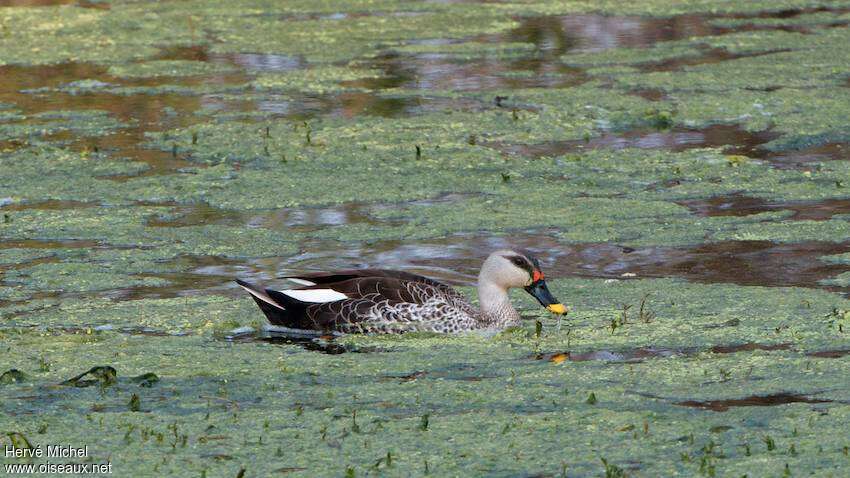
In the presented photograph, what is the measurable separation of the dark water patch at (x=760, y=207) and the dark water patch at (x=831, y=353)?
2580mm

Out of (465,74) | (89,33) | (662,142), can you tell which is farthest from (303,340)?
(89,33)

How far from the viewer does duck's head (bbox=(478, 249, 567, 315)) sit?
746 cm

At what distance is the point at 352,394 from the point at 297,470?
0.94 m

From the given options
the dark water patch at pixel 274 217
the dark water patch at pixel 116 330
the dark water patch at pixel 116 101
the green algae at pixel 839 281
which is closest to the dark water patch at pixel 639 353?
the green algae at pixel 839 281

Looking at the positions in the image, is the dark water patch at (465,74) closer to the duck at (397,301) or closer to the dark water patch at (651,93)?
the dark water patch at (651,93)

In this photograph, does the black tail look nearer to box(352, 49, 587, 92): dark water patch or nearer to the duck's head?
the duck's head

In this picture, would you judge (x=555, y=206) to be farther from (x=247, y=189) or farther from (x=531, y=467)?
(x=531, y=467)

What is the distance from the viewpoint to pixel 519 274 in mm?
7469

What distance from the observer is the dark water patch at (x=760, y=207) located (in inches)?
364

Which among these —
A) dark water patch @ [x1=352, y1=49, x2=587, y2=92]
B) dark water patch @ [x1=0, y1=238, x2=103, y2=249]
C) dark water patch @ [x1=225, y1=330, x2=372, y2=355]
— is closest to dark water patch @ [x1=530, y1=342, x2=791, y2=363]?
dark water patch @ [x1=225, y1=330, x2=372, y2=355]

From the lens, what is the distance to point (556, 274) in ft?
27.2

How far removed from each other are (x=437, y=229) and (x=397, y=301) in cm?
177

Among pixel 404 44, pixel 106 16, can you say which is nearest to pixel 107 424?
pixel 404 44

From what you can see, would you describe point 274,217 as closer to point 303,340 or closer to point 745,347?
point 303,340
